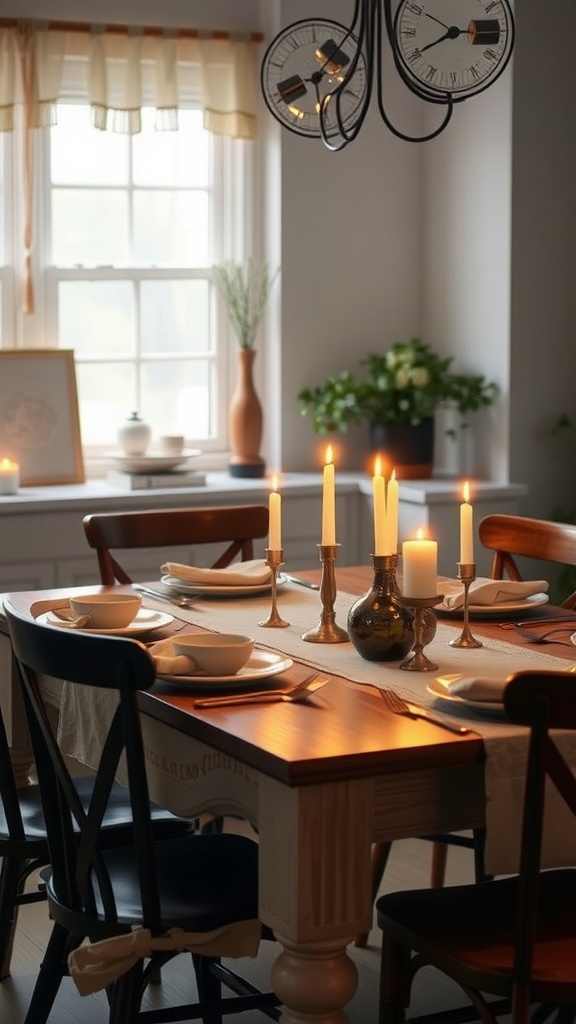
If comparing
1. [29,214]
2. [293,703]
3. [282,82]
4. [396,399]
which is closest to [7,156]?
[29,214]

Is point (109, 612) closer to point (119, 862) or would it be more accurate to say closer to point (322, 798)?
point (119, 862)

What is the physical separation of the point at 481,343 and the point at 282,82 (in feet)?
6.68

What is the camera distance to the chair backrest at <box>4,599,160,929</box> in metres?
1.92

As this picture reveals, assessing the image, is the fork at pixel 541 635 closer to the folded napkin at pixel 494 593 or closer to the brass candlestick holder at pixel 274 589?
the folded napkin at pixel 494 593

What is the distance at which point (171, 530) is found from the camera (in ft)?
11.1

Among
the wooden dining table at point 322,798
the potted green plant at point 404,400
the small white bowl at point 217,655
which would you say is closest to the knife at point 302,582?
the small white bowl at point 217,655

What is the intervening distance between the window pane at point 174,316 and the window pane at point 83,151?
1.28 ft

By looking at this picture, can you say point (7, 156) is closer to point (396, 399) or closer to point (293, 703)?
point (396, 399)

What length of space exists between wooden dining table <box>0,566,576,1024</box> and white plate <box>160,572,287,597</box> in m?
0.83

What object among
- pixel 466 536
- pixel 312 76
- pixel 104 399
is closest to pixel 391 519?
pixel 466 536

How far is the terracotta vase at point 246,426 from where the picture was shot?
4762 millimetres

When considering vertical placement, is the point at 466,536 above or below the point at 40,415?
below

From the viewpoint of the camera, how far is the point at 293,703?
2072 millimetres

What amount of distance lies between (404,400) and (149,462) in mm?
861
